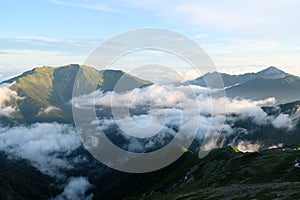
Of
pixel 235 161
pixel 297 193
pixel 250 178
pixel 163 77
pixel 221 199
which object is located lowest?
pixel 235 161

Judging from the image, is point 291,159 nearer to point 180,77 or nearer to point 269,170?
point 269,170

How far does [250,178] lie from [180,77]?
2525 inches

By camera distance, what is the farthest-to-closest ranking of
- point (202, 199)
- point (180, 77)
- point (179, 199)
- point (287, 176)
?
point (179, 199) → point (287, 176) → point (202, 199) → point (180, 77)

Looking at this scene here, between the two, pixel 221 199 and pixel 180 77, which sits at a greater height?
pixel 180 77

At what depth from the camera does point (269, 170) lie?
12481 centimetres

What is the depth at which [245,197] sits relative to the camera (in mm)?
79125

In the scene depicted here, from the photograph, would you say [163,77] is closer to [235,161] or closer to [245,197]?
[245,197]

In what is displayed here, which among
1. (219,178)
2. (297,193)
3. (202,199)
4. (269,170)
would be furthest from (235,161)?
(297,193)

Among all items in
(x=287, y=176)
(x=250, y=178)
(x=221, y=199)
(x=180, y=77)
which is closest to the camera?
(x=180, y=77)

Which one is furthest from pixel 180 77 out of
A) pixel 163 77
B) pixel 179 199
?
pixel 179 199

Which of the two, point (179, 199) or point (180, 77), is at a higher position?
point (180, 77)

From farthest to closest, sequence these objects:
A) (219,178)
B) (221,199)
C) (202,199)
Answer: (219,178) → (202,199) → (221,199)

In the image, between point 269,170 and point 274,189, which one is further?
point 269,170

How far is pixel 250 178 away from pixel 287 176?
56.5 ft
